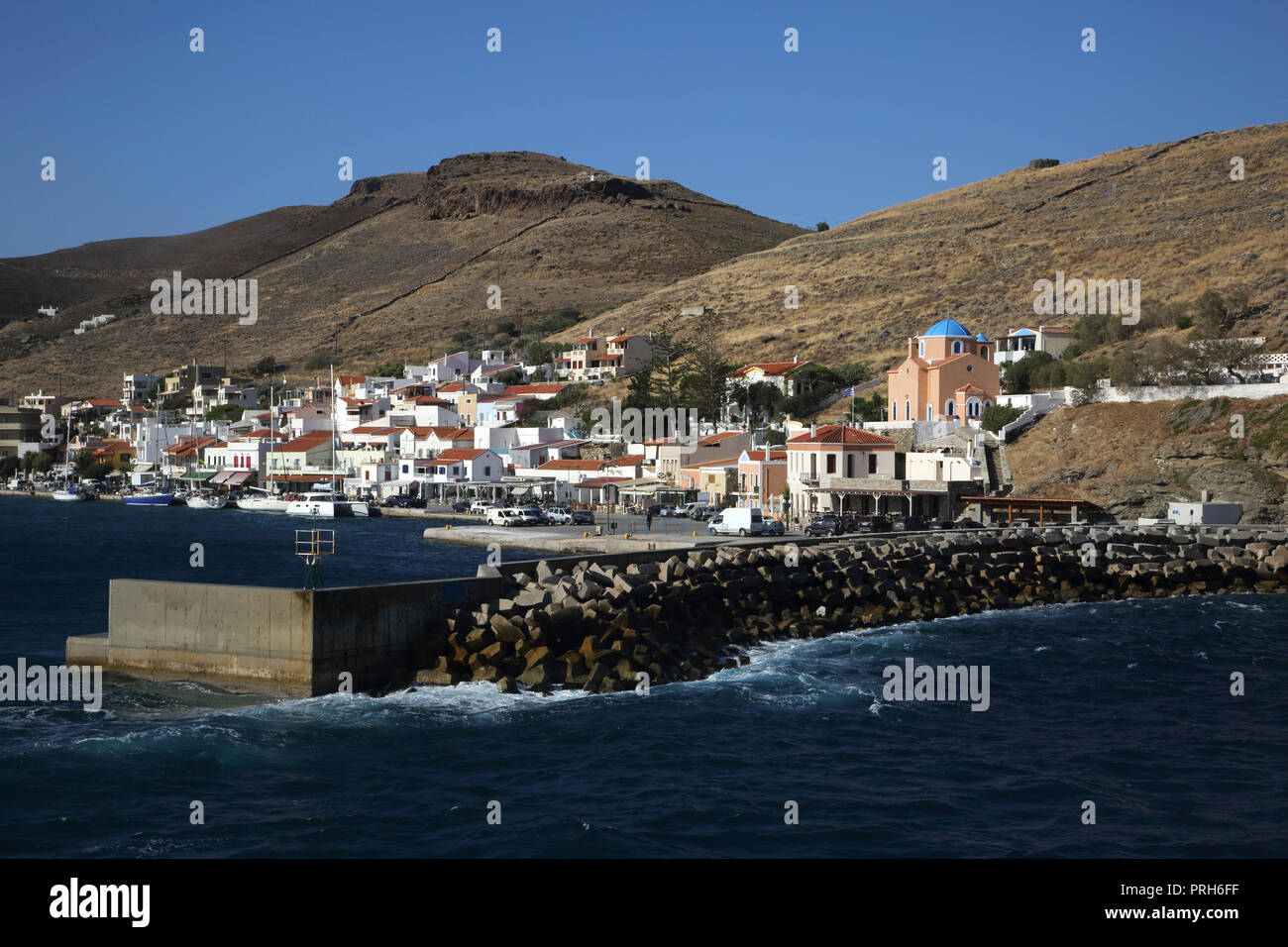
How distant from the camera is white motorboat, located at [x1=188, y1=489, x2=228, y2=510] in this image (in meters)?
89.7

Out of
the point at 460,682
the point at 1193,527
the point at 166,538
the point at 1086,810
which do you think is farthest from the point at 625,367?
the point at 1086,810

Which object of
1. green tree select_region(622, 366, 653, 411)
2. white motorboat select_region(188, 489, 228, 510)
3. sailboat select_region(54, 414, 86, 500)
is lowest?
white motorboat select_region(188, 489, 228, 510)

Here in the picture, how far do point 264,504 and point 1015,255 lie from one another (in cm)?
7315

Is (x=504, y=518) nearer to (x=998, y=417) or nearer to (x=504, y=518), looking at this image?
(x=504, y=518)

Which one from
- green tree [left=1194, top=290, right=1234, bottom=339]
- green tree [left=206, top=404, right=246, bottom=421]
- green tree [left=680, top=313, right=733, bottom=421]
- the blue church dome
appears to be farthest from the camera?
green tree [left=206, top=404, right=246, bottom=421]

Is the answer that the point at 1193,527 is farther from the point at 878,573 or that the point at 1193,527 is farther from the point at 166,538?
the point at 166,538

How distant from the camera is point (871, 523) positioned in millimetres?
49406

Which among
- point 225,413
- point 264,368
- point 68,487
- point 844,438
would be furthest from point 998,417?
point 264,368

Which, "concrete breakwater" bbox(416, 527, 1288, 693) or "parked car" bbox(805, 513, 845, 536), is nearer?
"concrete breakwater" bbox(416, 527, 1288, 693)

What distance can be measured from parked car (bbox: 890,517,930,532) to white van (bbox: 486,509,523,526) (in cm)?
2112

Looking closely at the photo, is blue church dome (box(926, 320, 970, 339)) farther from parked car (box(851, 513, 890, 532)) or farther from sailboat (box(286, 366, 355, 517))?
sailboat (box(286, 366, 355, 517))

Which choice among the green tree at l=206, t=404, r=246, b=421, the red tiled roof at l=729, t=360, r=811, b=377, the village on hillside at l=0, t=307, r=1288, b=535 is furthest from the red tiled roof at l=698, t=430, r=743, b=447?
the green tree at l=206, t=404, r=246, b=421

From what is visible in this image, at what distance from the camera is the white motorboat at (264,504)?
8562 cm

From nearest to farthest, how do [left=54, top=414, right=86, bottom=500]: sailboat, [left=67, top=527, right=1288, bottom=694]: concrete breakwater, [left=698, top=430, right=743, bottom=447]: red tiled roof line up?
1. [left=67, top=527, right=1288, bottom=694]: concrete breakwater
2. [left=698, top=430, right=743, bottom=447]: red tiled roof
3. [left=54, top=414, right=86, bottom=500]: sailboat
